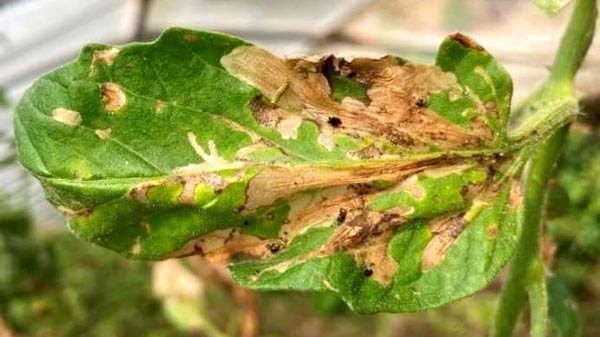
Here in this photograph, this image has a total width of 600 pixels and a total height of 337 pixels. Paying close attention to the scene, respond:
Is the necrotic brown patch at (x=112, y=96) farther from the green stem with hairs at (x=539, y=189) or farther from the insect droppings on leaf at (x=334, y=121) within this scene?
the green stem with hairs at (x=539, y=189)

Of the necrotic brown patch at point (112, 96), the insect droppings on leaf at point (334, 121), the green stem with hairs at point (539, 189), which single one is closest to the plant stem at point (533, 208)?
the green stem with hairs at point (539, 189)

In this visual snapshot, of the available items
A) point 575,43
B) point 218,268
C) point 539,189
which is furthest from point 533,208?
point 218,268

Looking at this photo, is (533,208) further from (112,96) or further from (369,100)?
(112,96)

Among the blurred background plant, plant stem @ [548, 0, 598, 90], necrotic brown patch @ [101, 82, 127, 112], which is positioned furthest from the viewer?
the blurred background plant

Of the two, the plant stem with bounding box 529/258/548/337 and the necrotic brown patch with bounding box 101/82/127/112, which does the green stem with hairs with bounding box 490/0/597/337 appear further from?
the necrotic brown patch with bounding box 101/82/127/112

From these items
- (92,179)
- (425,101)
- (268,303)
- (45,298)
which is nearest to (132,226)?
(92,179)

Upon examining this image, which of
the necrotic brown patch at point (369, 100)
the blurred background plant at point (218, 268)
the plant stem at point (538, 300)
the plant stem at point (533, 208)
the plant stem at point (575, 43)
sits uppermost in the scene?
the plant stem at point (575, 43)

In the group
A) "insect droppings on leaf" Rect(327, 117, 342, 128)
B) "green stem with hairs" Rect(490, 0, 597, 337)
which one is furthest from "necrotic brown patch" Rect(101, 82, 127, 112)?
"green stem with hairs" Rect(490, 0, 597, 337)
